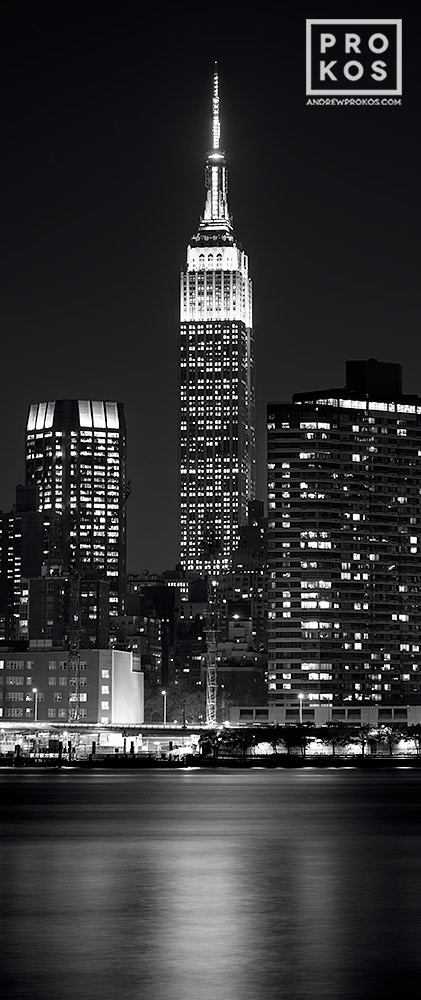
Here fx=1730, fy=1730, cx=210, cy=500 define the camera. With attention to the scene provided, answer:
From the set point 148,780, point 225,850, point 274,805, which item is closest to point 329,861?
point 225,850

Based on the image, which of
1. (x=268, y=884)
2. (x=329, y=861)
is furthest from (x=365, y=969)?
(x=329, y=861)

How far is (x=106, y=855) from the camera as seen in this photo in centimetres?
6575

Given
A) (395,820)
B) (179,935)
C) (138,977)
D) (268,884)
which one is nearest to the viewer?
(138,977)

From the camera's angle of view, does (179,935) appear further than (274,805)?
No

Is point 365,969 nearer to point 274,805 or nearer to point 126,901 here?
point 126,901

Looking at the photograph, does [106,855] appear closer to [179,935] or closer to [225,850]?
[225,850]

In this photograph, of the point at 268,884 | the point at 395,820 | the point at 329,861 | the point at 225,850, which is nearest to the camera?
the point at 268,884

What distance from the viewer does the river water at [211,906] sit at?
113 ft

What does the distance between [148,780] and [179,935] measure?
12646cm

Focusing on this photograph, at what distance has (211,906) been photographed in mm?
46406

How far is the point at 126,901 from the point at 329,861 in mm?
16064

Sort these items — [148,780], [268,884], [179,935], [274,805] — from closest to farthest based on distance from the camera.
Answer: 1. [179,935]
2. [268,884]
3. [274,805]
4. [148,780]

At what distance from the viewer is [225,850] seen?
67.8 meters

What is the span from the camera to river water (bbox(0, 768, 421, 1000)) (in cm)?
3434
